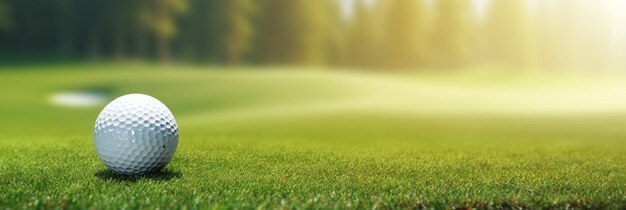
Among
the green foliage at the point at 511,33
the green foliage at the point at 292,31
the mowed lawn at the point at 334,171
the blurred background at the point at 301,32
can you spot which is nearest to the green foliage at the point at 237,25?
the blurred background at the point at 301,32

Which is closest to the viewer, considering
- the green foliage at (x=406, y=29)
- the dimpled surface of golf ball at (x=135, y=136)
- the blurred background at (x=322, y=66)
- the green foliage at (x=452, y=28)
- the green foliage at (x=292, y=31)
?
the dimpled surface of golf ball at (x=135, y=136)

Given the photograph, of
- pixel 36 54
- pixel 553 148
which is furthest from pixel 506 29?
pixel 553 148

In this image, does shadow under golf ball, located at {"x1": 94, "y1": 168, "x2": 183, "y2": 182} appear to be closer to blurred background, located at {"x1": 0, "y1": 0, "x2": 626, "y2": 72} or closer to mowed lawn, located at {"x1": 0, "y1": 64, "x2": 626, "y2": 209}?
mowed lawn, located at {"x1": 0, "y1": 64, "x2": 626, "y2": 209}

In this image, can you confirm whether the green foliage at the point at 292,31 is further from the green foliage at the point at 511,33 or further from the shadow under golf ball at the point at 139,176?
the shadow under golf ball at the point at 139,176

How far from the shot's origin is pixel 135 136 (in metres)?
6.23

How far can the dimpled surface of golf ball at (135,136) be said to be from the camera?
6.00 m

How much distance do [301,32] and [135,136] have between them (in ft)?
147

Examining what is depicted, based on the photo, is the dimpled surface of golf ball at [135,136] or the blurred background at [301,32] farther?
the blurred background at [301,32]

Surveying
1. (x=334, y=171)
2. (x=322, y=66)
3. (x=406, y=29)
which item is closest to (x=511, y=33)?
(x=406, y=29)

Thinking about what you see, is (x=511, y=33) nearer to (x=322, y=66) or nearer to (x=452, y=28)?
(x=452, y=28)

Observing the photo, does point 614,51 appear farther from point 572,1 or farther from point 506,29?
point 506,29

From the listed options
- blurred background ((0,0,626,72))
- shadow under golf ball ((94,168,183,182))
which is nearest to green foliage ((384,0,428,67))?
blurred background ((0,0,626,72))

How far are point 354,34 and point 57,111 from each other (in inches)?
1787

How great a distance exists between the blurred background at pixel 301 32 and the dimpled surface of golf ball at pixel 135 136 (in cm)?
3315
